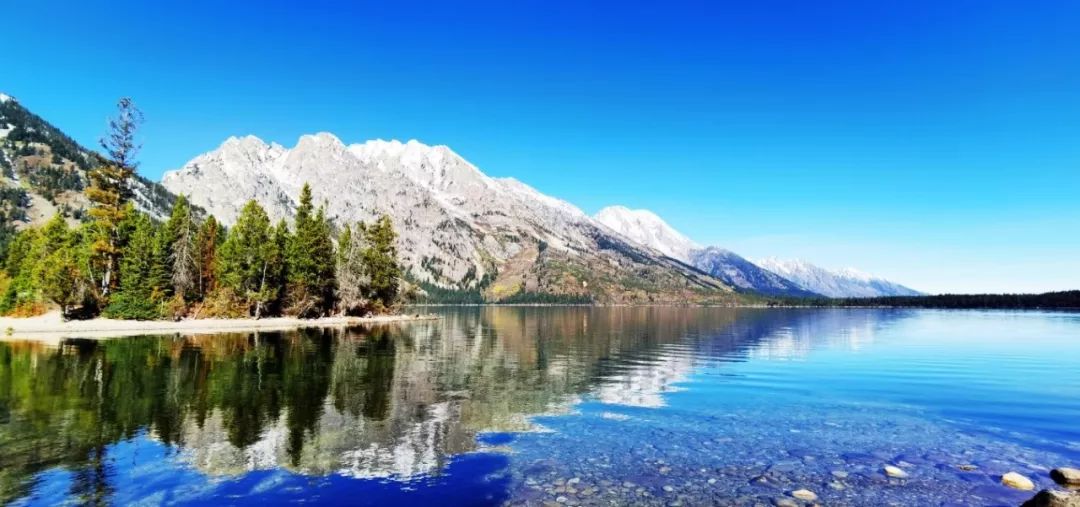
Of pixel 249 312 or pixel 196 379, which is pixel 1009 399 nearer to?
pixel 196 379

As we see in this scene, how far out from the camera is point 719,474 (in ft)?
68.4

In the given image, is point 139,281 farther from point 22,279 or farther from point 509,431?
point 509,431

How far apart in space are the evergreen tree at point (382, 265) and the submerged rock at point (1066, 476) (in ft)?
458

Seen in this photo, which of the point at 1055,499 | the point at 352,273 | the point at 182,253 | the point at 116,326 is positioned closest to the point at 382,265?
the point at 352,273

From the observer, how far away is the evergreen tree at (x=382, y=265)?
15100cm

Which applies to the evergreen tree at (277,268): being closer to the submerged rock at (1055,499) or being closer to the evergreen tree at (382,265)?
the evergreen tree at (382,265)

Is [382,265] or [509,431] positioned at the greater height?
[382,265]

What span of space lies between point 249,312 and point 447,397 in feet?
328

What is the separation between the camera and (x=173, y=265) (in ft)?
349

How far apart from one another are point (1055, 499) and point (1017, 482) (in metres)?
4.76

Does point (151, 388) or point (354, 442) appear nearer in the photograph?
point (354, 442)

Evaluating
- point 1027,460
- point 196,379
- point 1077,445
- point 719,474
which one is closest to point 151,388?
point 196,379

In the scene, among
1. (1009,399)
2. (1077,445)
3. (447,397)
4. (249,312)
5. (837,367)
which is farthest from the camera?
(249,312)

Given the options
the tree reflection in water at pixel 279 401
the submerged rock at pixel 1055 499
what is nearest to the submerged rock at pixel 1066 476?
the submerged rock at pixel 1055 499
